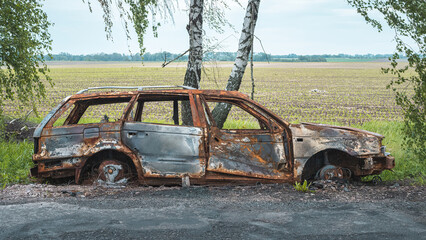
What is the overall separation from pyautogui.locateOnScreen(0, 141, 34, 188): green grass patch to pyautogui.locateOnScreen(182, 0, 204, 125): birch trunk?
150 inches

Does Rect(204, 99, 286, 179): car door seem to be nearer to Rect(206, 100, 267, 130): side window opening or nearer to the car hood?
the car hood

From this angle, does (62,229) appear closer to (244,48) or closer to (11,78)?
(11,78)

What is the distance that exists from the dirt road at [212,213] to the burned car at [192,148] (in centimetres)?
24

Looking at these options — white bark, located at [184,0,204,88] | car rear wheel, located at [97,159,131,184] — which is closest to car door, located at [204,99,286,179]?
car rear wheel, located at [97,159,131,184]

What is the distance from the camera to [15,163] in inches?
380

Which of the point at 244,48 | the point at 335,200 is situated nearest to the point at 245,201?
the point at 335,200

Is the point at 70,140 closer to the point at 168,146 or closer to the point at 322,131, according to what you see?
the point at 168,146

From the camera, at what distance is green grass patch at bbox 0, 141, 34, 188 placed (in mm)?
8367

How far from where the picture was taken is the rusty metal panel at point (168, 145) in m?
7.18

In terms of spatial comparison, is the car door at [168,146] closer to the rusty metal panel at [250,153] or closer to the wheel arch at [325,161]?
the rusty metal panel at [250,153]

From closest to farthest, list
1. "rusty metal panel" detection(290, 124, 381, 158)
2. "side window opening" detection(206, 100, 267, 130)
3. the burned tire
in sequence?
"rusty metal panel" detection(290, 124, 381, 158)
the burned tire
"side window opening" detection(206, 100, 267, 130)

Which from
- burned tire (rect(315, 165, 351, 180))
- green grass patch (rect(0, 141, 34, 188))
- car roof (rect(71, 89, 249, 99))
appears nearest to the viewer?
car roof (rect(71, 89, 249, 99))

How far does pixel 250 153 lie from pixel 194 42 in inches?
216

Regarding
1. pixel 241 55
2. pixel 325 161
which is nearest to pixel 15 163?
pixel 241 55
